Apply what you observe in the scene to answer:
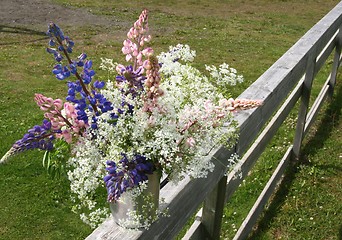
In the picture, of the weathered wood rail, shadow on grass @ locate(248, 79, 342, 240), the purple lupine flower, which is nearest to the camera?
the purple lupine flower

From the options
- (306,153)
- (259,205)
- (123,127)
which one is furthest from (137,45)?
(306,153)

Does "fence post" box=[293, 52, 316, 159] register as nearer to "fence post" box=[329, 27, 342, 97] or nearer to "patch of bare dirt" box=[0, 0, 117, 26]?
"fence post" box=[329, 27, 342, 97]

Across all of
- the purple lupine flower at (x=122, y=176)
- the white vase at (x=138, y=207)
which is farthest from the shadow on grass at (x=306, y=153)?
the purple lupine flower at (x=122, y=176)

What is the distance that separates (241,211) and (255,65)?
4.71 meters

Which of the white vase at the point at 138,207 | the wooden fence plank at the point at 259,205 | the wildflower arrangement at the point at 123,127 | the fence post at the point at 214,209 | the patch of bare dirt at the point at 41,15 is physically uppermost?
the wildflower arrangement at the point at 123,127

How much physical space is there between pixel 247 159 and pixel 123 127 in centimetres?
196

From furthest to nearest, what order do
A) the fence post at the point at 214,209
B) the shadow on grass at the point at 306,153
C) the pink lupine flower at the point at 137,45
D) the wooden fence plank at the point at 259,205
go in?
the shadow on grass at the point at 306,153
the wooden fence plank at the point at 259,205
the fence post at the point at 214,209
the pink lupine flower at the point at 137,45

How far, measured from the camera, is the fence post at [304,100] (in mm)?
4377

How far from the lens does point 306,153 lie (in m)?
5.07

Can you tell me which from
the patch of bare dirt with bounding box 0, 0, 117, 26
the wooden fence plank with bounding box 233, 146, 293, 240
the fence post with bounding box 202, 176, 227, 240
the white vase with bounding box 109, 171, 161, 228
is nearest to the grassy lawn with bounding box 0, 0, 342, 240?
the wooden fence plank with bounding box 233, 146, 293, 240

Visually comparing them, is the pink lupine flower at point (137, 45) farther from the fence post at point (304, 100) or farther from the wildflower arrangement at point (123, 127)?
the fence post at point (304, 100)

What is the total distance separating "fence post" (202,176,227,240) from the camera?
8.55 feet

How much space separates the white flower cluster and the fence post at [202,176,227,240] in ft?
3.27

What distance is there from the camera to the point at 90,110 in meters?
1.53
